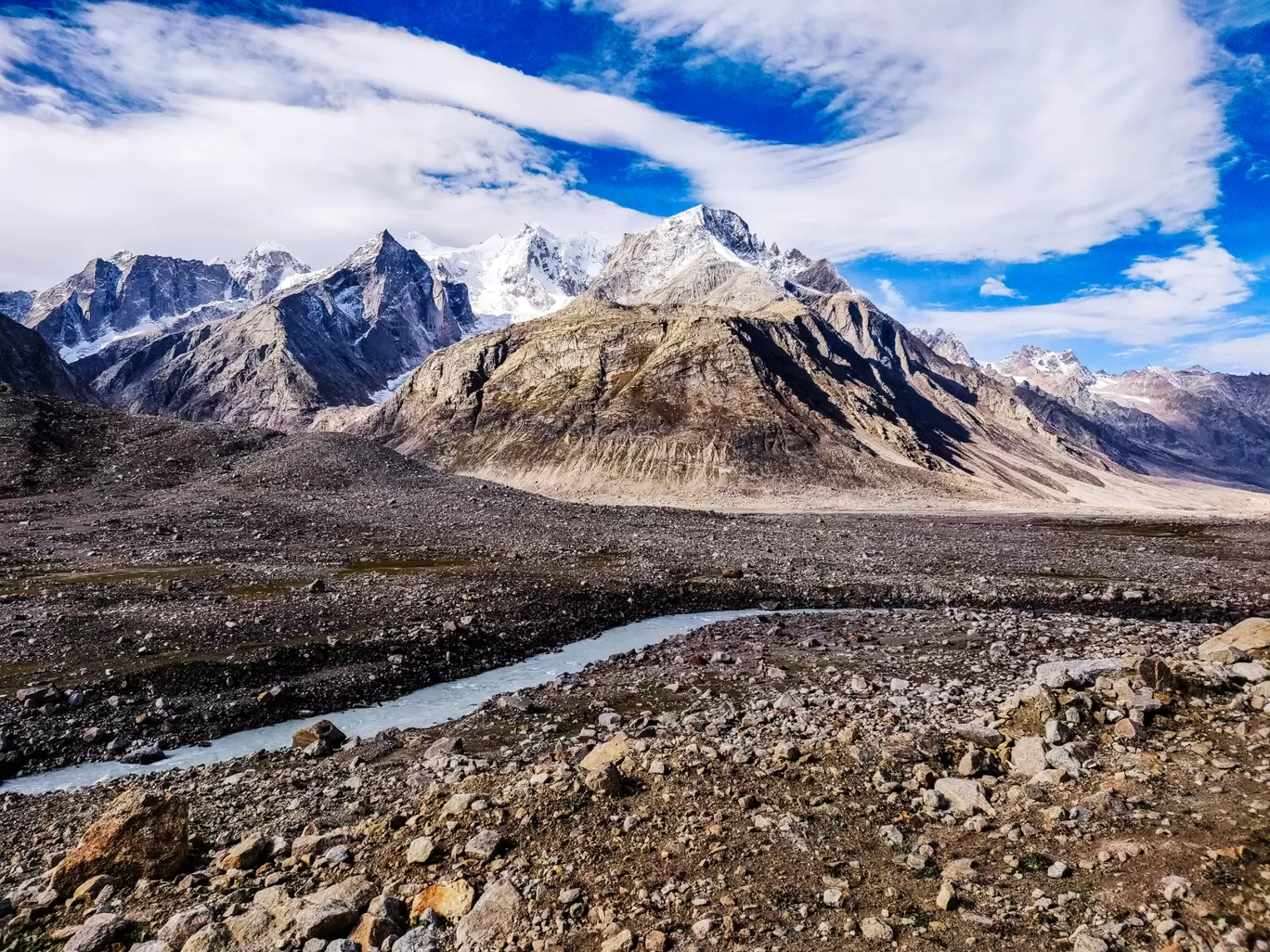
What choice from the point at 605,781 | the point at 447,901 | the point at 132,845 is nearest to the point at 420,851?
the point at 447,901

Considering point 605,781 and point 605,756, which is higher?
point 605,781

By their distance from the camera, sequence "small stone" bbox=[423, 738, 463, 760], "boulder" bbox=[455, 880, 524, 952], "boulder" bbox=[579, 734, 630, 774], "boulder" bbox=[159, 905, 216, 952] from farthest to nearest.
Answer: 1. "small stone" bbox=[423, 738, 463, 760]
2. "boulder" bbox=[579, 734, 630, 774]
3. "boulder" bbox=[159, 905, 216, 952]
4. "boulder" bbox=[455, 880, 524, 952]

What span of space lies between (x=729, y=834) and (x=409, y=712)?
15381 mm

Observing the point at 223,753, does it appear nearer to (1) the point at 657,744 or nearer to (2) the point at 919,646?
(1) the point at 657,744

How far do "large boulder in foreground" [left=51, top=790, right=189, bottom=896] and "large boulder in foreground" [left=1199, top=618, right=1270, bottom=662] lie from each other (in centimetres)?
2476

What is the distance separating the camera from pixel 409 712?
23.8m

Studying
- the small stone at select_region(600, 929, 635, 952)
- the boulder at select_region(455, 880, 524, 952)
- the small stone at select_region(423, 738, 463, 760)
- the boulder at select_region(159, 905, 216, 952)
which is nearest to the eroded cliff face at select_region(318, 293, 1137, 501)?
the small stone at select_region(423, 738, 463, 760)

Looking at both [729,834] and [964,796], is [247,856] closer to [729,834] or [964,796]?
[729,834]

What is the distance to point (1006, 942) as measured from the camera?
8.69 metres

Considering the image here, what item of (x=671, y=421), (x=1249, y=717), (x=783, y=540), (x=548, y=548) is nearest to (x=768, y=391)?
(x=671, y=421)

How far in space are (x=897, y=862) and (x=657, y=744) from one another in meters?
6.48

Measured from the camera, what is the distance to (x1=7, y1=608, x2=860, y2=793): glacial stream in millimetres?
18895

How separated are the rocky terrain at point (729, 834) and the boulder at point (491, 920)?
0.12ft

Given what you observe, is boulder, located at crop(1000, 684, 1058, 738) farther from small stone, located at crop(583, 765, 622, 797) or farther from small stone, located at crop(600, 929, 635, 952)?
small stone, located at crop(600, 929, 635, 952)
